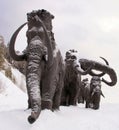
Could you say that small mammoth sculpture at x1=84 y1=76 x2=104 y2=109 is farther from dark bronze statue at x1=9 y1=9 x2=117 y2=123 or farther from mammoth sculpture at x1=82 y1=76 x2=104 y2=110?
dark bronze statue at x1=9 y1=9 x2=117 y2=123

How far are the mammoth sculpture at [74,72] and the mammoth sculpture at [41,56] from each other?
68.3 inches

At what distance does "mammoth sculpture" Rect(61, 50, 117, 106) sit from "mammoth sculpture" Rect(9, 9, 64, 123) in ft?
5.69

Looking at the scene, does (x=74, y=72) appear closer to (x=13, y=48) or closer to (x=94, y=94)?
(x=94, y=94)

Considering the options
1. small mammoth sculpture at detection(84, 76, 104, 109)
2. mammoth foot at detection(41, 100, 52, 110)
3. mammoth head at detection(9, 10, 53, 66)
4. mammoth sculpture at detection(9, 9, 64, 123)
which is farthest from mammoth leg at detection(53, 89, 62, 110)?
small mammoth sculpture at detection(84, 76, 104, 109)

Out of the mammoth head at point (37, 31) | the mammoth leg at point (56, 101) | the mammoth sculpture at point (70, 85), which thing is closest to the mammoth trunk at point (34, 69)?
the mammoth head at point (37, 31)

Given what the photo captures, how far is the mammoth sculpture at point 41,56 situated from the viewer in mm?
8297

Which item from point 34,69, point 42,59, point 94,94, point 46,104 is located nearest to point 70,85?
point 94,94

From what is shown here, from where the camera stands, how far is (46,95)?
875 cm

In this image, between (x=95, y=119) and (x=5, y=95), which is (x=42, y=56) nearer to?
(x=95, y=119)

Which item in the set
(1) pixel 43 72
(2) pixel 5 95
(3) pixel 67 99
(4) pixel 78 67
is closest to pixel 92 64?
(4) pixel 78 67

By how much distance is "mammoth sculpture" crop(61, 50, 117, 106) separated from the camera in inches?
425

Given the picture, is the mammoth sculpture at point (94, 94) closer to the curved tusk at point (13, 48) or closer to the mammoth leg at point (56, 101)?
the mammoth leg at point (56, 101)

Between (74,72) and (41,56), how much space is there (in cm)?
384

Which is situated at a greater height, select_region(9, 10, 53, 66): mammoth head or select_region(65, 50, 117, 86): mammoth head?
select_region(9, 10, 53, 66): mammoth head
